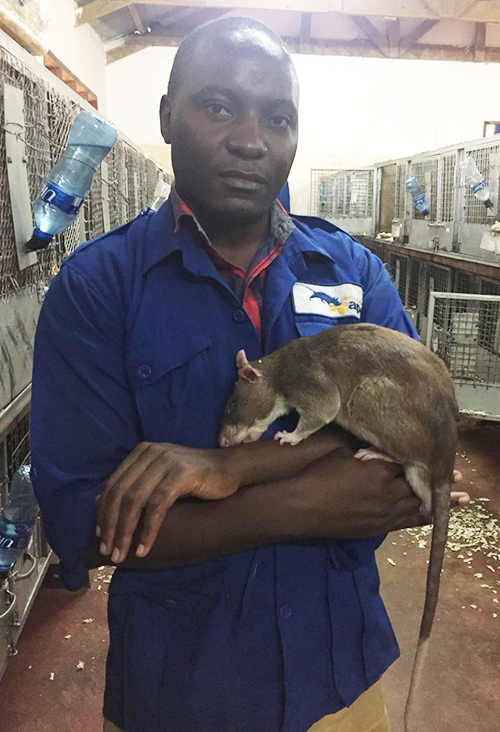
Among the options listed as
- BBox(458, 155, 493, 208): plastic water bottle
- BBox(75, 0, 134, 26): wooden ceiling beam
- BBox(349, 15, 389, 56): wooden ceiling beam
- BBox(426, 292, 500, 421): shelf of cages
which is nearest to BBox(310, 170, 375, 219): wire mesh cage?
BBox(349, 15, 389, 56): wooden ceiling beam

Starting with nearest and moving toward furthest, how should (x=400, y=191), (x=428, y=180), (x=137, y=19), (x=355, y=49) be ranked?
(x=428, y=180)
(x=400, y=191)
(x=137, y=19)
(x=355, y=49)

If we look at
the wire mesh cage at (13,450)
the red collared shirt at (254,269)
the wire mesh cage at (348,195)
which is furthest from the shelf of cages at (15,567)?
the wire mesh cage at (348,195)

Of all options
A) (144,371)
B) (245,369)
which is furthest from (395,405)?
(144,371)

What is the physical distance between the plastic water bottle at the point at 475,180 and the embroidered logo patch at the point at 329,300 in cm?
434

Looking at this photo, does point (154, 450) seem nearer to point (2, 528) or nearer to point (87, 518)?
point (87, 518)

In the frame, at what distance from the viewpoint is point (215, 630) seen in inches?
49.7

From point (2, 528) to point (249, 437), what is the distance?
1.32m

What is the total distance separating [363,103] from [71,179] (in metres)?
11.3

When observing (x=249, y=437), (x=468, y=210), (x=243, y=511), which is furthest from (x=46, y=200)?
(x=468, y=210)

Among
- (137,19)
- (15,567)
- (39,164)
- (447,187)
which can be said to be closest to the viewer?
(15,567)

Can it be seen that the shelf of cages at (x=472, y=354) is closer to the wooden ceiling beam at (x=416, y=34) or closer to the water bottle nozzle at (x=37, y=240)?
the water bottle nozzle at (x=37, y=240)

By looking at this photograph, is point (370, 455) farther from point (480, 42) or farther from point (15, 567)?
point (480, 42)

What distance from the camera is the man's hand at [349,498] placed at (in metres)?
1.23

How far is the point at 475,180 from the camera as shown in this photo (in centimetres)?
555
